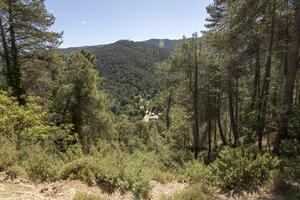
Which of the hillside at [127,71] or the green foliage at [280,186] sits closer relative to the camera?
the green foliage at [280,186]

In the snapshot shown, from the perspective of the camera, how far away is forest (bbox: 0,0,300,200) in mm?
7258

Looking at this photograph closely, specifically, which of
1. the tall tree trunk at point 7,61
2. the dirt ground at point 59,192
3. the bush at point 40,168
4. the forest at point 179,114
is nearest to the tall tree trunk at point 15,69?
the forest at point 179,114

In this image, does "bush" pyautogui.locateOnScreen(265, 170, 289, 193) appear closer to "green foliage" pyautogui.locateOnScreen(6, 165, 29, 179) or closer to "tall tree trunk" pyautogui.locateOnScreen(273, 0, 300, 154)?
"tall tree trunk" pyautogui.locateOnScreen(273, 0, 300, 154)

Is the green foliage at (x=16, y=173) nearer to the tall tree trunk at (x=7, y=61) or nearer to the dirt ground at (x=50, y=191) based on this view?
the dirt ground at (x=50, y=191)

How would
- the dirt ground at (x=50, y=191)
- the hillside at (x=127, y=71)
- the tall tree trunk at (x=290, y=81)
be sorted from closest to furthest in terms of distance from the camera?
the dirt ground at (x=50, y=191) < the tall tree trunk at (x=290, y=81) < the hillside at (x=127, y=71)

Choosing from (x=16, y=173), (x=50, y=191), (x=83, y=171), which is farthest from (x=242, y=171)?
(x=16, y=173)

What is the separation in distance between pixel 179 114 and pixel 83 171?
18.9 metres

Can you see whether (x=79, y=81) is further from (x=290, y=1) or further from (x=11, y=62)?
(x=290, y=1)

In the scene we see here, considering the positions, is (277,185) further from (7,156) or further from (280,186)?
(7,156)

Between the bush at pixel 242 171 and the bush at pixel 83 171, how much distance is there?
295 centimetres

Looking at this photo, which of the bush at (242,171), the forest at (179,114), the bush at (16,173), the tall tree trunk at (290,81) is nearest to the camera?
the bush at (16,173)

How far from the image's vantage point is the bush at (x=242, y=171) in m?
7.73

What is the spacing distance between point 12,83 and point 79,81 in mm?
3773

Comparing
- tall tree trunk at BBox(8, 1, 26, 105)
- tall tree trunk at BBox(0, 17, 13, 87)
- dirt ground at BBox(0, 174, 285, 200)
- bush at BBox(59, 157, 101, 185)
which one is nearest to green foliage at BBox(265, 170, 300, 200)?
dirt ground at BBox(0, 174, 285, 200)
